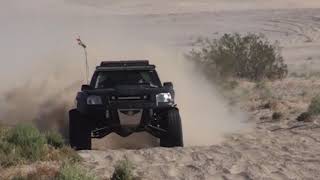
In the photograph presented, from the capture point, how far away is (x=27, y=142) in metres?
11.2

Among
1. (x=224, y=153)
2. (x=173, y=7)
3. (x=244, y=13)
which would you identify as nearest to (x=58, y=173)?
(x=224, y=153)

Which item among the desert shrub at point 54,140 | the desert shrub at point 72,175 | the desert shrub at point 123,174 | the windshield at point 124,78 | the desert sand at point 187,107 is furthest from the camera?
the windshield at point 124,78

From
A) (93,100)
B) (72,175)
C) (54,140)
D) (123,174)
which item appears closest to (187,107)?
(93,100)

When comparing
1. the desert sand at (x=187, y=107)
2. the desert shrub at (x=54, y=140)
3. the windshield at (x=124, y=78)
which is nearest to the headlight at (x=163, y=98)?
the desert sand at (x=187, y=107)

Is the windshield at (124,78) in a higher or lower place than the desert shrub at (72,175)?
higher

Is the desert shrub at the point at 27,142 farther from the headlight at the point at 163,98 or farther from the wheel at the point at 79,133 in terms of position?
the headlight at the point at 163,98

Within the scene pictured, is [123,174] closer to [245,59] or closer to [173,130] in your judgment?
[173,130]

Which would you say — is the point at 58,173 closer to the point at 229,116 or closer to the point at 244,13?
the point at 229,116

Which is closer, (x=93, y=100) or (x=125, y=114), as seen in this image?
(x=125, y=114)

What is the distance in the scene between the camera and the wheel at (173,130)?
40.9ft

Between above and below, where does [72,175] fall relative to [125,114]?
below

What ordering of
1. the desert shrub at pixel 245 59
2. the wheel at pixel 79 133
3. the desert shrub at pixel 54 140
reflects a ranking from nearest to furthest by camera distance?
1. the desert shrub at pixel 54 140
2. the wheel at pixel 79 133
3. the desert shrub at pixel 245 59

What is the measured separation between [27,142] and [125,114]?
1.77 meters

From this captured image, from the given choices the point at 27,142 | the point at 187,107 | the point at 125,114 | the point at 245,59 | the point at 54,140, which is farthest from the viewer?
the point at 245,59
